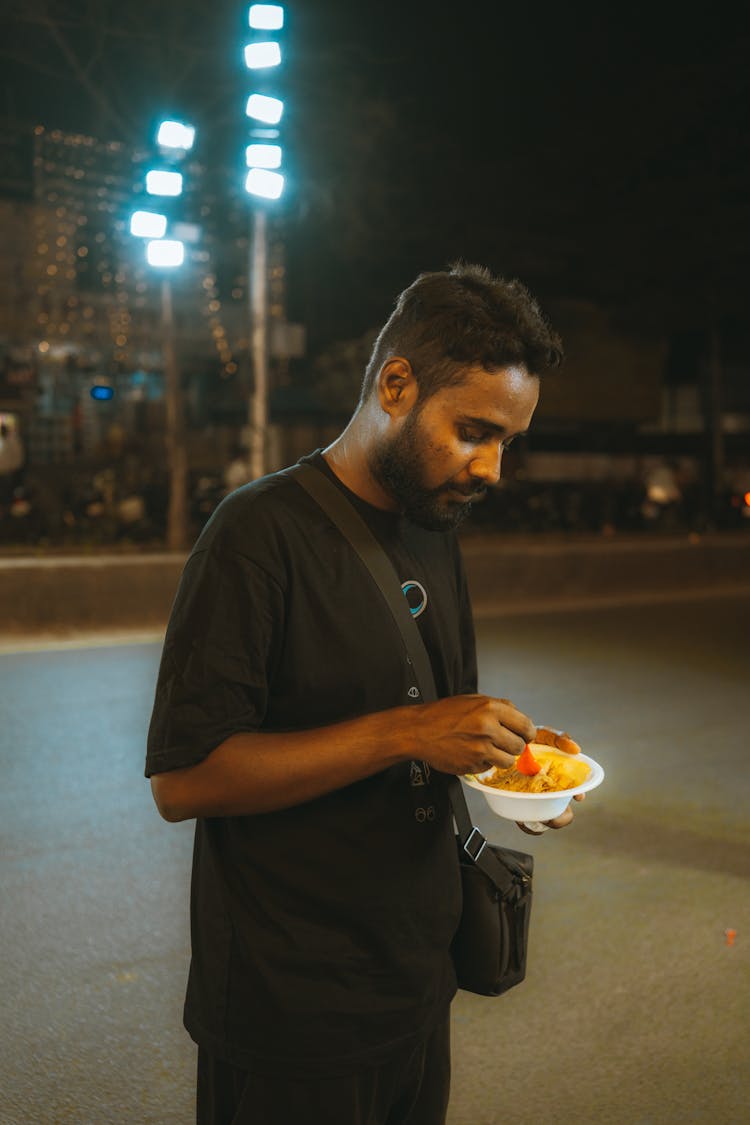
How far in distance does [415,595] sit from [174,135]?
1261cm

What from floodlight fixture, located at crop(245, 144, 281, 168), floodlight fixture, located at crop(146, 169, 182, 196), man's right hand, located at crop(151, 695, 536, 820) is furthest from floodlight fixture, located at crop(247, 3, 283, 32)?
man's right hand, located at crop(151, 695, 536, 820)

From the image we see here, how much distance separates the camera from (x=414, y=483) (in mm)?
1729

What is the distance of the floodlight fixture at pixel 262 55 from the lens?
37.5 feet

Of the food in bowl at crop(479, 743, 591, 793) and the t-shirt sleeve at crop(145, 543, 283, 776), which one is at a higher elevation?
the t-shirt sleeve at crop(145, 543, 283, 776)

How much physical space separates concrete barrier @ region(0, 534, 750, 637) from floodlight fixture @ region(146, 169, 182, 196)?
4163mm

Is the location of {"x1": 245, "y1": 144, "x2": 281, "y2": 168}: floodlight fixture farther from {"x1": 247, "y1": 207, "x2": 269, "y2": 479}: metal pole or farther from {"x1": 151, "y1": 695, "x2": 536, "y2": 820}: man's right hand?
{"x1": 151, "y1": 695, "x2": 536, "y2": 820}: man's right hand

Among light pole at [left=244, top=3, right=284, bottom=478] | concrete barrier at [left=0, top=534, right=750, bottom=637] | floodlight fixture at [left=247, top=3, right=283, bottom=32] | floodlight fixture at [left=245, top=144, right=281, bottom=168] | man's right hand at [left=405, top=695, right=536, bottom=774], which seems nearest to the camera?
man's right hand at [left=405, top=695, right=536, bottom=774]

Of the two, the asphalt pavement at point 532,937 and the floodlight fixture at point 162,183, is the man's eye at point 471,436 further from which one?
the floodlight fixture at point 162,183

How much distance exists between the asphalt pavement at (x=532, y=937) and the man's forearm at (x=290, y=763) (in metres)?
1.84

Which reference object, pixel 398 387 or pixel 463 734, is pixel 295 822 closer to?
pixel 463 734

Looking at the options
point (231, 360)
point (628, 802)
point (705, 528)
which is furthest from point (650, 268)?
point (628, 802)

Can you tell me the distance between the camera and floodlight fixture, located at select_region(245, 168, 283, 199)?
11.9 meters

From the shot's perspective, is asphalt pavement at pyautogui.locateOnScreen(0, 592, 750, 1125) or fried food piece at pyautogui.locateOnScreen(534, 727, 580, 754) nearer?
fried food piece at pyautogui.locateOnScreen(534, 727, 580, 754)

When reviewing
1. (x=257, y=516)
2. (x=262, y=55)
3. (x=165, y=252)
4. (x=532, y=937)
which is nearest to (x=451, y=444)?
(x=257, y=516)
